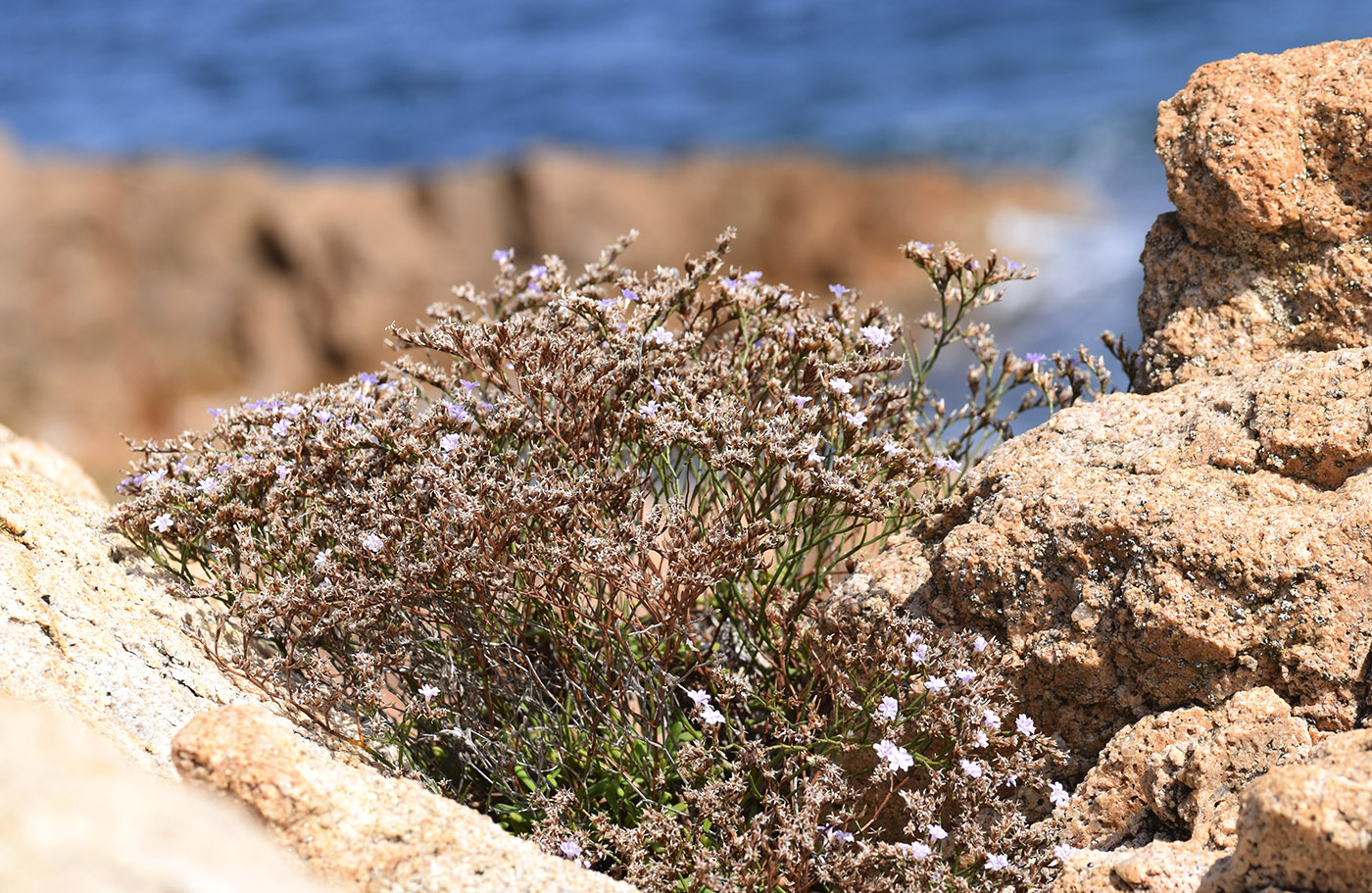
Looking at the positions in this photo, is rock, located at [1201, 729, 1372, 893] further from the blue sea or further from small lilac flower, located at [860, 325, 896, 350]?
the blue sea

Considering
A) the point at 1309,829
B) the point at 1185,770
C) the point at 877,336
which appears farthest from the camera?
the point at 877,336

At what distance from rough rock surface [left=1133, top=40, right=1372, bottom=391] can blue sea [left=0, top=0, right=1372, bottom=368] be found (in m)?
10.7

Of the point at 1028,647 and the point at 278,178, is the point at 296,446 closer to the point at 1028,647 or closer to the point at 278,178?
the point at 1028,647

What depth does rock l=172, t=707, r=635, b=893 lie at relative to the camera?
2611mm

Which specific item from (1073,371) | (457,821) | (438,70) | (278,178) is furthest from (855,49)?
(457,821)

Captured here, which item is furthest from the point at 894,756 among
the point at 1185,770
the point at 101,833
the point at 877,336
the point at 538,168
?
the point at 538,168

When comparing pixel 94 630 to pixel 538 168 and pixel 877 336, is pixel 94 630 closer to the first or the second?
pixel 877 336

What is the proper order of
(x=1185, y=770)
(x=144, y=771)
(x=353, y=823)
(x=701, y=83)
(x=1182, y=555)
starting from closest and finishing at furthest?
(x=353, y=823) < (x=144, y=771) < (x=1185, y=770) < (x=1182, y=555) < (x=701, y=83)

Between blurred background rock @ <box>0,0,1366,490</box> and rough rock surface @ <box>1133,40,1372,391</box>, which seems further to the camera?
blurred background rock @ <box>0,0,1366,490</box>

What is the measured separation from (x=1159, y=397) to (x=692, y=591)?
1645 mm

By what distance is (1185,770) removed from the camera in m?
3.10

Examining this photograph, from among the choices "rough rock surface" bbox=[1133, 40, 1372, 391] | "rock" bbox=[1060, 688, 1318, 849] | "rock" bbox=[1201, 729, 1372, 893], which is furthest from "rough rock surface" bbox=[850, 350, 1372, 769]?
"rock" bbox=[1201, 729, 1372, 893]

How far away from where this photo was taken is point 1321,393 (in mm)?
3375

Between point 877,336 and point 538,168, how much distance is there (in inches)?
520
